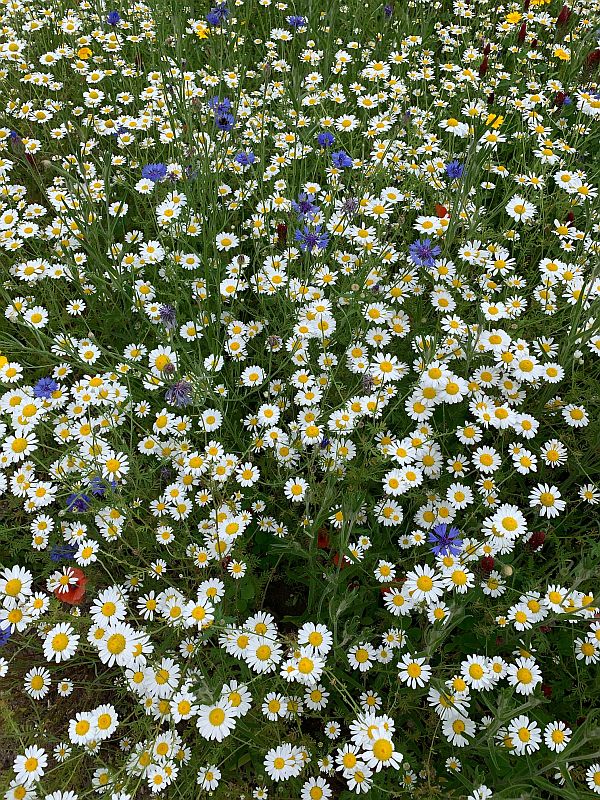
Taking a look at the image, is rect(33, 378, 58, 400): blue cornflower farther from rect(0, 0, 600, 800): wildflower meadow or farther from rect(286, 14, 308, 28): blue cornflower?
rect(286, 14, 308, 28): blue cornflower

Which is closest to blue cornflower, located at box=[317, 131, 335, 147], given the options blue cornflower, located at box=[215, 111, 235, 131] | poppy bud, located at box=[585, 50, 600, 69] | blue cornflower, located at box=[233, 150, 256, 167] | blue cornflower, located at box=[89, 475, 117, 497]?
blue cornflower, located at box=[233, 150, 256, 167]

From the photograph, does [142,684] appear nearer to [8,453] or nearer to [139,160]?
[8,453]

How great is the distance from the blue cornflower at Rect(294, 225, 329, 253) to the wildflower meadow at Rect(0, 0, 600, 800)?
26 mm

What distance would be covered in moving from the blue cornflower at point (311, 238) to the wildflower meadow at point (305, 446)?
1.0 inches

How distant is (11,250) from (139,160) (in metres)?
1.04

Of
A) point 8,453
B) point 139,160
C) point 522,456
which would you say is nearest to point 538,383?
point 522,456

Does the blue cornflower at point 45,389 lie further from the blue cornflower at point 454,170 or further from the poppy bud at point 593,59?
the poppy bud at point 593,59

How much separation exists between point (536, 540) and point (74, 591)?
2.00m

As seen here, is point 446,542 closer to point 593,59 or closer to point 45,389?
point 45,389

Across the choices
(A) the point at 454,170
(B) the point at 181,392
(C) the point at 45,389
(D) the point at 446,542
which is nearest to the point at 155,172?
(C) the point at 45,389

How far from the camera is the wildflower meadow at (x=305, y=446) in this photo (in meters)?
2.02

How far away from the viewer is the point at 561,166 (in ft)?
11.2

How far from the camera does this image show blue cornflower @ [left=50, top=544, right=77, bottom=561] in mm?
2490

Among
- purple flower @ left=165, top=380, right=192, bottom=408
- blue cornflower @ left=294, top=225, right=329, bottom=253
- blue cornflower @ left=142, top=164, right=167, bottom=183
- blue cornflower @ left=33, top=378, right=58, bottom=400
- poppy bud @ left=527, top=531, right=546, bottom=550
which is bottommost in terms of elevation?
poppy bud @ left=527, top=531, right=546, bottom=550
